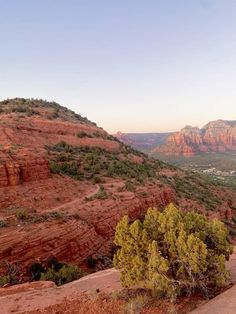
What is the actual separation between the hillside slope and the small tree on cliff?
343 inches

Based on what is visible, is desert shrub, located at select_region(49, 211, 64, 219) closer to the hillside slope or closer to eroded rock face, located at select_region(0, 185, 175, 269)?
the hillside slope

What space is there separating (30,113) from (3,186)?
2586cm

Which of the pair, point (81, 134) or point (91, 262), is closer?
point (91, 262)

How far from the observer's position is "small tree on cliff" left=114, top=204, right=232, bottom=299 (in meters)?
12.3

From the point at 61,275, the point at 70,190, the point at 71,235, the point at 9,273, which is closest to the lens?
the point at 9,273

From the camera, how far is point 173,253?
13016 mm

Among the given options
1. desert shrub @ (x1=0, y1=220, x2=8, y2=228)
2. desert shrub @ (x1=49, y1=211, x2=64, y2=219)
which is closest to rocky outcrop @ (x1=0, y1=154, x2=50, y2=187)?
desert shrub @ (x1=49, y1=211, x2=64, y2=219)

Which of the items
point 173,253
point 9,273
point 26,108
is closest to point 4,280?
point 9,273

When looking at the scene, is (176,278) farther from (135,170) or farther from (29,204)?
(135,170)

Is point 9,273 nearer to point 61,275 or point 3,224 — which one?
point 61,275

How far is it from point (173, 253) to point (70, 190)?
20.3 m

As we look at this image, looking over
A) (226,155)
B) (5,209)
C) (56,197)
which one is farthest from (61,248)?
(226,155)

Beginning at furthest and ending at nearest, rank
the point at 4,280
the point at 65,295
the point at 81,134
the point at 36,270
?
the point at 81,134
the point at 36,270
the point at 4,280
the point at 65,295

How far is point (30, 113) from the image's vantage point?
168ft
